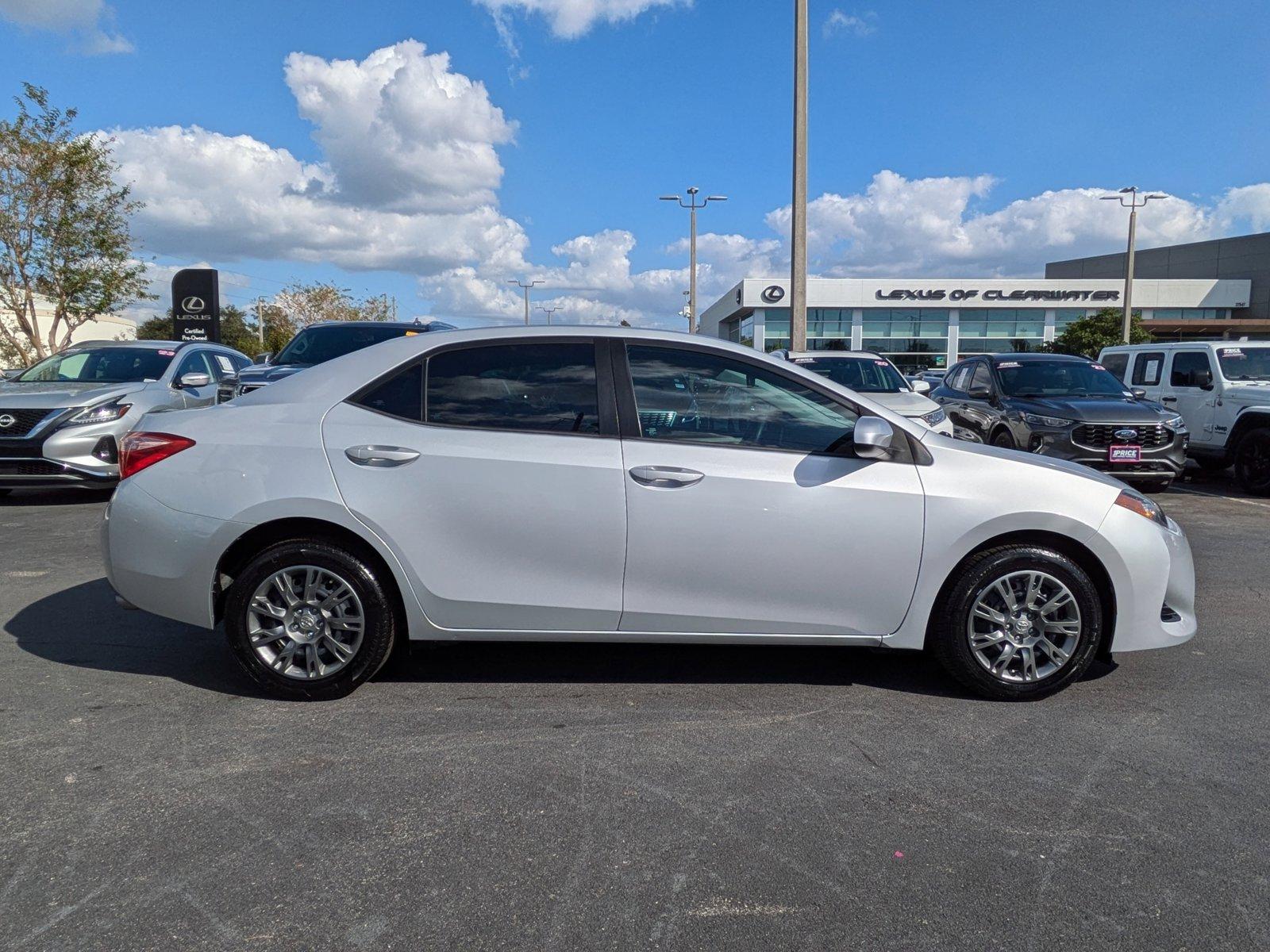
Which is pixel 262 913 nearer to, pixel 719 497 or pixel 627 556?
pixel 627 556

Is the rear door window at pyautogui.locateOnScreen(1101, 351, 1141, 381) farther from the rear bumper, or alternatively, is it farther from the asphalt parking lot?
the rear bumper

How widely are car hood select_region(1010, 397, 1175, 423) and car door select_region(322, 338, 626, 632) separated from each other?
7.86 meters

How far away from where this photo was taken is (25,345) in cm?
3038

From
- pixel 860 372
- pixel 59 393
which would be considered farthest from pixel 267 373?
pixel 860 372

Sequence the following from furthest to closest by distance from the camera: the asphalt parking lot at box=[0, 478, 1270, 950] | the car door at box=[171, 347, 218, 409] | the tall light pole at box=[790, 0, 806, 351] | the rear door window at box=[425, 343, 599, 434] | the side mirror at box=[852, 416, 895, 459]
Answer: the tall light pole at box=[790, 0, 806, 351]
the car door at box=[171, 347, 218, 409]
the rear door window at box=[425, 343, 599, 434]
the side mirror at box=[852, 416, 895, 459]
the asphalt parking lot at box=[0, 478, 1270, 950]

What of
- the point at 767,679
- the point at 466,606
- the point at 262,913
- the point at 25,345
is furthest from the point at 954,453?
the point at 25,345

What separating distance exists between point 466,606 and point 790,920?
6.56 feet

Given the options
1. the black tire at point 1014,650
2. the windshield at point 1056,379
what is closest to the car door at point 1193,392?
the windshield at point 1056,379

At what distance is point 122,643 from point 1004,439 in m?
9.56

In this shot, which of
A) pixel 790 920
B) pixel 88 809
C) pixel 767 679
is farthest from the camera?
pixel 767 679

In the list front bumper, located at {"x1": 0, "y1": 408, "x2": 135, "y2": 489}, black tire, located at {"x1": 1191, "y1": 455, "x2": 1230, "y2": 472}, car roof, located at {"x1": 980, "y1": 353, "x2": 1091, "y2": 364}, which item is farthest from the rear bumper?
black tire, located at {"x1": 1191, "y1": 455, "x2": 1230, "y2": 472}

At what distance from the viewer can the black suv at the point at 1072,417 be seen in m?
10.2

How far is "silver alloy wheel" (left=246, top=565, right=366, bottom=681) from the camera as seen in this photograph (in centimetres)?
405

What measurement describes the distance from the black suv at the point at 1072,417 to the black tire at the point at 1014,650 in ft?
18.2
